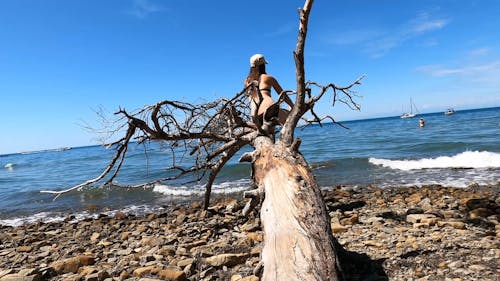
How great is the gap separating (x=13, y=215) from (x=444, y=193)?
13175 mm

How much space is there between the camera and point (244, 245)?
17.5 feet

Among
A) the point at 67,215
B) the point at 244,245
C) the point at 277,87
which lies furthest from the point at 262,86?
the point at 67,215

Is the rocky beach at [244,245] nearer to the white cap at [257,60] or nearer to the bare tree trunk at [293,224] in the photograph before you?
the bare tree trunk at [293,224]

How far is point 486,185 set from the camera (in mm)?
9828

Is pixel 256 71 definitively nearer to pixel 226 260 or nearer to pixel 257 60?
pixel 257 60

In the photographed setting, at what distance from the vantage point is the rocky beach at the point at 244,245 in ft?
12.7

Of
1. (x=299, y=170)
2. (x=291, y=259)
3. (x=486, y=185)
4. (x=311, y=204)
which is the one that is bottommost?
(x=486, y=185)

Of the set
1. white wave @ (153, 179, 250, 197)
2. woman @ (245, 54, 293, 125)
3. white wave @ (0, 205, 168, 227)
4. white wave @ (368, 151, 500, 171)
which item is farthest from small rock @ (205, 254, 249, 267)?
white wave @ (368, 151, 500, 171)

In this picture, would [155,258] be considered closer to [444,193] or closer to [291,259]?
[291,259]

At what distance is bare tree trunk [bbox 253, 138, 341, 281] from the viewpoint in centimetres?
272

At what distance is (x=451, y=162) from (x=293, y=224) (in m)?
14.3

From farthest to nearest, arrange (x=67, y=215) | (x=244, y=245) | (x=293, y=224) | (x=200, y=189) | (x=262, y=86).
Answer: (x=200, y=189), (x=67, y=215), (x=262, y=86), (x=244, y=245), (x=293, y=224)

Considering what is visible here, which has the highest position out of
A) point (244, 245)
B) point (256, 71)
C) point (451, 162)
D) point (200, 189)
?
point (256, 71)

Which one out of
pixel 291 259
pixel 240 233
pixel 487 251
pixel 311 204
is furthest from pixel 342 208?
pixel 291 259
